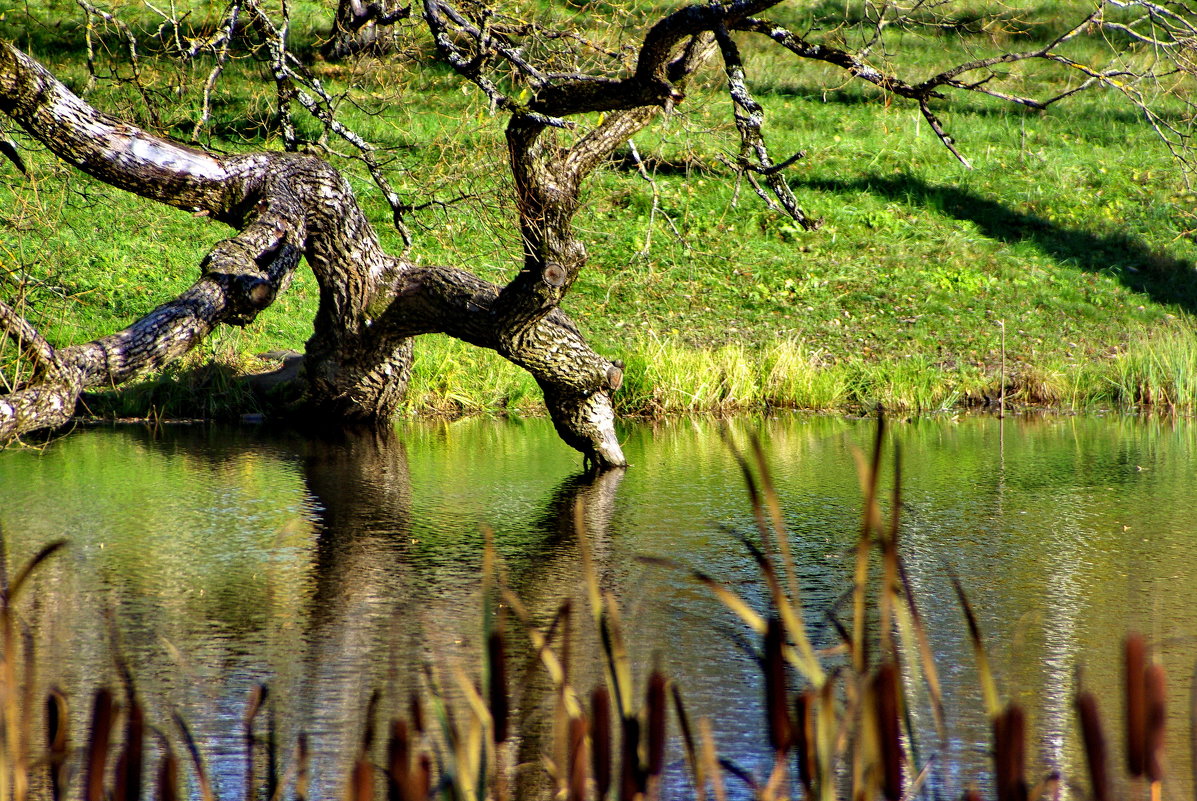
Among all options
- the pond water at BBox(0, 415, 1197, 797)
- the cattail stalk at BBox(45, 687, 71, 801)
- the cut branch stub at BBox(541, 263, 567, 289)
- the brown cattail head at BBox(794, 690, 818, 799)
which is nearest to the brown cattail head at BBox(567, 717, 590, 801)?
the brown cattail head at BBox(794, 690, 818, 799)

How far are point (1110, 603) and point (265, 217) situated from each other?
5.53 meters

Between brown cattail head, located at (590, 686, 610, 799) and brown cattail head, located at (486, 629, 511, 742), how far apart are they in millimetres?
133

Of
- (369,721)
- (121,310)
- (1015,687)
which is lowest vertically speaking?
(1015,687)

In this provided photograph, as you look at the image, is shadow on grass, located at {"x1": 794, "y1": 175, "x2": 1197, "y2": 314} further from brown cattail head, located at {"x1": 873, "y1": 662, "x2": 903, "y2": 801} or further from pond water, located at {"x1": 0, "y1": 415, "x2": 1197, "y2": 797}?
brown cattail head, located at {"x1": 873, "y1": 662, "x2": 903, "y2": 801}

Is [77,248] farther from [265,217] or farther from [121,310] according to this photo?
[265,217]

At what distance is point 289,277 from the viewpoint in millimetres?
8594

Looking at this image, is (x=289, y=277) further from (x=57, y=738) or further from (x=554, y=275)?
(x=57, y=738)

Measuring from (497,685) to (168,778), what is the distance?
0.48 m

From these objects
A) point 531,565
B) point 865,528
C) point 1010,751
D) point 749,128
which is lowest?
point 531,565

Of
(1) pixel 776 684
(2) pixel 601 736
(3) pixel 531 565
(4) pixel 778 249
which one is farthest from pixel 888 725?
(4) pixel 778 249

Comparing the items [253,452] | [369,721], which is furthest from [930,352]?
[369,721]

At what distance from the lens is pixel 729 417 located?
40.7ft

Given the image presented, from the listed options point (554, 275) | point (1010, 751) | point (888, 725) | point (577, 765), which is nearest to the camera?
point (1010, 751)

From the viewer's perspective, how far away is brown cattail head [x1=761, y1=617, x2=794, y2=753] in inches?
70.8
